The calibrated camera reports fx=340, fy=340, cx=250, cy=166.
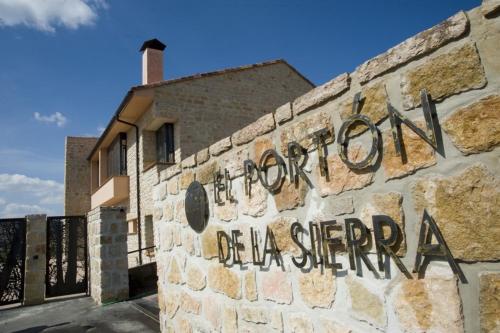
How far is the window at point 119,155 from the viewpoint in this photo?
13.5 m

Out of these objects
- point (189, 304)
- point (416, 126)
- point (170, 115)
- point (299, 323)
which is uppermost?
point (170, 115)

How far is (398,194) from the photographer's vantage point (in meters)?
1.45

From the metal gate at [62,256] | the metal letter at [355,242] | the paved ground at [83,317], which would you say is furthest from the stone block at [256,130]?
the metal gate at [62,256]

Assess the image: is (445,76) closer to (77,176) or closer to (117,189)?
(117,189)

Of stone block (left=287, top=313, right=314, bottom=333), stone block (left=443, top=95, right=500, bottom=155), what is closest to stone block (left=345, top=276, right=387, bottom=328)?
stone block (left=287, top=313, right=314, bottom=333)

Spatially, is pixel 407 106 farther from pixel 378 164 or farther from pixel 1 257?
pixel 1 257

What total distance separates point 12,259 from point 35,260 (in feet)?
1.62

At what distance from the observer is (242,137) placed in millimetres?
2504

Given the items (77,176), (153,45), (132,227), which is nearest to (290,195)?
(132,227)

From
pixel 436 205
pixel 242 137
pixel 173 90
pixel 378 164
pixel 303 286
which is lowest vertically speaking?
pixel 303 286

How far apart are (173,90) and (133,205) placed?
14.8 ft

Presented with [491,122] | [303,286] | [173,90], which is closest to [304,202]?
[303,286]

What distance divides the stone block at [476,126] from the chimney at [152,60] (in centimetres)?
1313

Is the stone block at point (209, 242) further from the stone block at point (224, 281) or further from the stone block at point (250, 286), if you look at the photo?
the stone block at point (250, 286)
